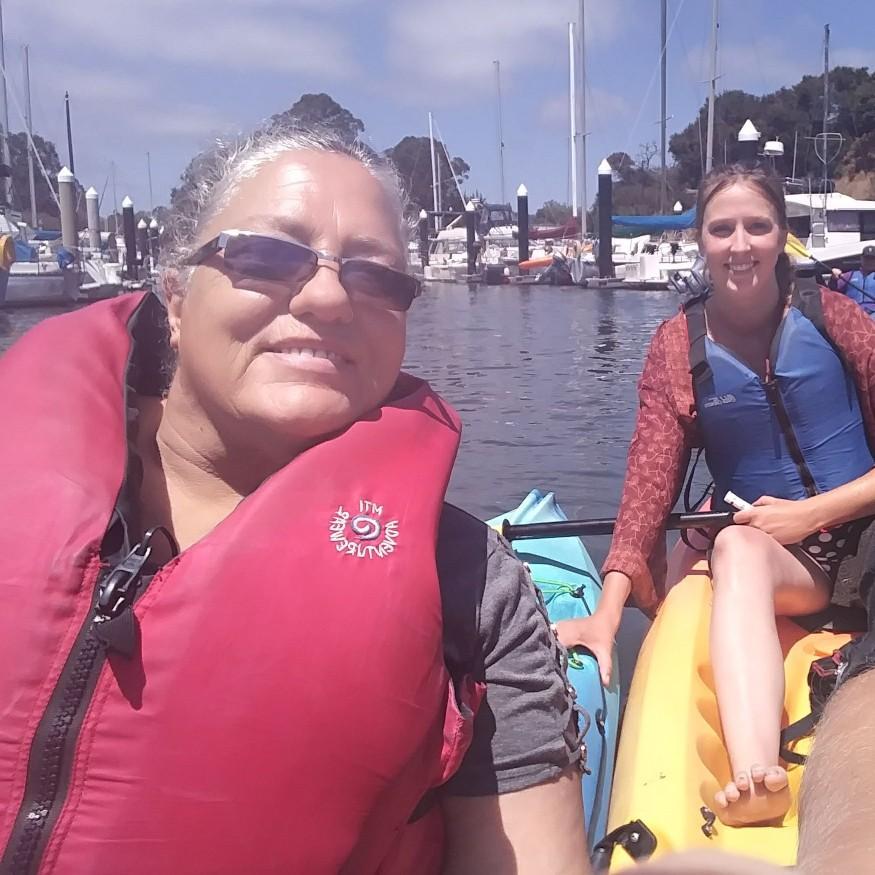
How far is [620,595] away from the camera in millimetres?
2646

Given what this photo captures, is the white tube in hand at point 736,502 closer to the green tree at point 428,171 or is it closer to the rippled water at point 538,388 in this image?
the rippled water at point 538,388

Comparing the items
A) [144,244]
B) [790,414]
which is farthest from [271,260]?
[144,244]

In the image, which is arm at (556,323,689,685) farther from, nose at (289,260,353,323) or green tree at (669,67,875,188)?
green tree at (669,67,875,188)

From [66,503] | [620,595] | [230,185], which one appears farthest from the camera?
[620,595]

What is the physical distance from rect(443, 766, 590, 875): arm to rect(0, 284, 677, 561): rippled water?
12.5ft

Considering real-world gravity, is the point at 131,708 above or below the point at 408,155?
below

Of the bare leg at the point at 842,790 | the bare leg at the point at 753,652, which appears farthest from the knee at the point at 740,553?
the bare leg at the point at 842,790

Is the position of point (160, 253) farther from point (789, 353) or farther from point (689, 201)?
point (689, 201)

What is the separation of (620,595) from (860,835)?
73.4 inches

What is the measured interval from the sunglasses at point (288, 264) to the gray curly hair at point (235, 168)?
0.28ft

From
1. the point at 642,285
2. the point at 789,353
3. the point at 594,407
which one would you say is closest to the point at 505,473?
the point at 594,407

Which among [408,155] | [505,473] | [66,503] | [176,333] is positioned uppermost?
[408,155]

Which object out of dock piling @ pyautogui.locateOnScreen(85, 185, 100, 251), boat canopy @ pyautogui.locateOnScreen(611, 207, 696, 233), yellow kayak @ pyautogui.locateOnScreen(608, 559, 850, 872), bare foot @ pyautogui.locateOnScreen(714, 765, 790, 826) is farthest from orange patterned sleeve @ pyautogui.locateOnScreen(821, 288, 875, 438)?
dock piling @ pyautogui.locateOnScreen(85, 185, 100, 251)

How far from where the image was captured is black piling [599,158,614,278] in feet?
91.8
